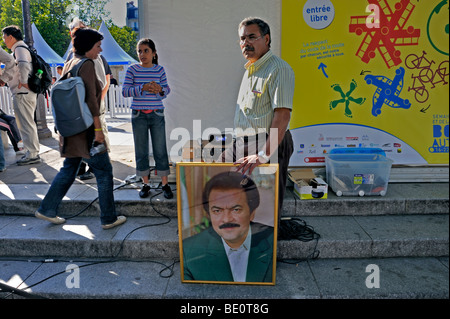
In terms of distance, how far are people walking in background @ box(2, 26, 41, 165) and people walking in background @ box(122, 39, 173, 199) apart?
95.8 inches

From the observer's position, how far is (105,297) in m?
2.96

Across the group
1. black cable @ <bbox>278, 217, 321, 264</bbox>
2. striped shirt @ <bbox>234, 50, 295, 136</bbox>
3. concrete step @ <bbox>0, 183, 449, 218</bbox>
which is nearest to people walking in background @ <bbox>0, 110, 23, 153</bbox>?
concrete step @ <bbox>0, 183, 449, 218</bbox>

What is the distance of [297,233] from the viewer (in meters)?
3.53

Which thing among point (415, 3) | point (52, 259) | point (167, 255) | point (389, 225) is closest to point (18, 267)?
point (52, 259)

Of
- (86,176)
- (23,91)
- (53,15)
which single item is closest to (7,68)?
(23,91)

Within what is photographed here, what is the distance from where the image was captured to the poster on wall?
4.17 meters

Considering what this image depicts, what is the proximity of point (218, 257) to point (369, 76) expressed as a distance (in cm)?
285

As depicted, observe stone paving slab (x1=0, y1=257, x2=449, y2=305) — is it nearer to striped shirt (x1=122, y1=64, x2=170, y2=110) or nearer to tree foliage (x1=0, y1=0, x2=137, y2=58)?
striped shirt (x1=122, y1=64, x2=170, y2=110)

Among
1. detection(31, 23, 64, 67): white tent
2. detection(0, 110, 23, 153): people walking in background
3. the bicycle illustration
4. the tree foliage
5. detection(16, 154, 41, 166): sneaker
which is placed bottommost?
detection(16, 154, 41, 166): sneaker

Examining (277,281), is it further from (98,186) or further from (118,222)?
(98,186)

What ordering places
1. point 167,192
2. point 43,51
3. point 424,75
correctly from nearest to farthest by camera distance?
point 167,192 → point 424,75 → point 43,51

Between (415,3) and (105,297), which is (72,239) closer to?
(105,297)
